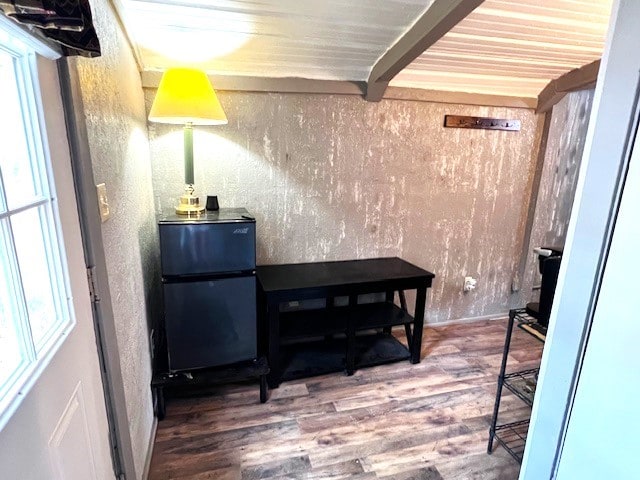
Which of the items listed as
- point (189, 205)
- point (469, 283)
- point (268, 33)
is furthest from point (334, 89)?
point (469, 283)

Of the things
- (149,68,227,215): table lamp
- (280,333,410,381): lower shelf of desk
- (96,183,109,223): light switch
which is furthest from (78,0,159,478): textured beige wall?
(280,333,410,381): lower shelf of desk

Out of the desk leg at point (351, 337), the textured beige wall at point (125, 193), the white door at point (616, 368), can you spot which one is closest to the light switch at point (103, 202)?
the textured beige wall at point (125, 193)

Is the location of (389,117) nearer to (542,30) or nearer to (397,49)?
(397,49)

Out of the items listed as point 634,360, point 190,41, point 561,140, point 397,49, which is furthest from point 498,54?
point 634,360

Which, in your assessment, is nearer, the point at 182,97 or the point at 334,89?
the point at 182,97

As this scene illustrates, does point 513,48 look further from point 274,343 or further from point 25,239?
point 25,239

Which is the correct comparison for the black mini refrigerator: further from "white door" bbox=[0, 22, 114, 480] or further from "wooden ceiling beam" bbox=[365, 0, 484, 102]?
"wooden ceiling beam" bbox=[365, 0, 484, 102]

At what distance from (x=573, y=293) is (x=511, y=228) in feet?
8.05

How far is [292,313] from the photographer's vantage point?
102 inches

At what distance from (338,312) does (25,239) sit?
6.63ft

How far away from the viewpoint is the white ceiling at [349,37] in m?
1.69

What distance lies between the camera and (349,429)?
193cm

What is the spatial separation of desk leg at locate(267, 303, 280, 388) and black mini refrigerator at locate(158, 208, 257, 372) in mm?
134

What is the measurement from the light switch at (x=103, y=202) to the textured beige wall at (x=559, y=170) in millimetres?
3218
